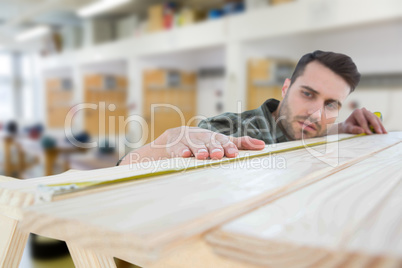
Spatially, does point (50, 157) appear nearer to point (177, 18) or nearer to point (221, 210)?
point (177, 18)

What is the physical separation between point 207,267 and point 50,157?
7.03ft

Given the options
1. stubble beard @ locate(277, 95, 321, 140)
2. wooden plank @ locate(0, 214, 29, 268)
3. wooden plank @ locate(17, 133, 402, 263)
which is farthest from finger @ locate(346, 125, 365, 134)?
wooden plank @ locate(0, 214, 29, 268)

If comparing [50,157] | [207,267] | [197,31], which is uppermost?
[197,31]

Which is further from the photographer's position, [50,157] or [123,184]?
[50,157]

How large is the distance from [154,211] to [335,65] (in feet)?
1.12

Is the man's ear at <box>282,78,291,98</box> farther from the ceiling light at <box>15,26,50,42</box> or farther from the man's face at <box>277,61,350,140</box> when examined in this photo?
the ceiling light at <box>15,26,50,42</box>

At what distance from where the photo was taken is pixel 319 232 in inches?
4.8

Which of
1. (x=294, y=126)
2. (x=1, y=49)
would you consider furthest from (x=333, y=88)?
(x=1, y=49)

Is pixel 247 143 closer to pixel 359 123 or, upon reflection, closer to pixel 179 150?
pixel 179 150

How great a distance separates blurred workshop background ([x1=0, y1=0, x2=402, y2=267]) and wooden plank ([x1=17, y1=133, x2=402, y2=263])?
3.29 feet

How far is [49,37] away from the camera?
6.27ft

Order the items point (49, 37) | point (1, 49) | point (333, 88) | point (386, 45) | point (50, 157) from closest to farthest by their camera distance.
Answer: point (333, 88) → point (386, 45) → point (49, 37) → point (50, 157) → point (1, 49)

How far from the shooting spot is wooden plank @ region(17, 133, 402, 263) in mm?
120

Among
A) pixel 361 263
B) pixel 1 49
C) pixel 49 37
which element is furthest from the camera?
pixel 1 49
